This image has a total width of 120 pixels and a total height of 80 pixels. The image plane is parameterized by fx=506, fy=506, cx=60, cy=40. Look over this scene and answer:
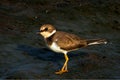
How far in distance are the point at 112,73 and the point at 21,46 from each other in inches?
128

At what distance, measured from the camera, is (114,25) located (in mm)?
18234

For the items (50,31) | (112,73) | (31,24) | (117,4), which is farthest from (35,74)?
(117,4)

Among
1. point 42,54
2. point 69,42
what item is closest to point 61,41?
point 69,42

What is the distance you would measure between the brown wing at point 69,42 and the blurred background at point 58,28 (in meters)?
0.70

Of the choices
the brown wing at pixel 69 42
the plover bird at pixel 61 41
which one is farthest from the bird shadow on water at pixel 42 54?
the brown wing at pixel 69 42

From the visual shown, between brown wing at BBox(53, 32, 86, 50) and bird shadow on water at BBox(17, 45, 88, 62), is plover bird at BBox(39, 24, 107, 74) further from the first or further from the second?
bird shadow on water at BBox(17, 45, 88, 62)

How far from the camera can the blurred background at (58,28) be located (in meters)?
13.7

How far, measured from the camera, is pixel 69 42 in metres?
13.5

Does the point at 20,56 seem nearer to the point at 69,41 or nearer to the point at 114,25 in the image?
the point at 69,41

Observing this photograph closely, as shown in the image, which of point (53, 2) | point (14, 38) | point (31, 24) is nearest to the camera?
point (14, 38)

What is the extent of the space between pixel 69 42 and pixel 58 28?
3.77 m

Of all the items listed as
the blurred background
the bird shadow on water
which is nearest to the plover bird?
the blurred background

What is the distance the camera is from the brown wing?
13.4 m

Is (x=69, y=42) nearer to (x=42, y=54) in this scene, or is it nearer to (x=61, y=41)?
(x=61, y=41)
